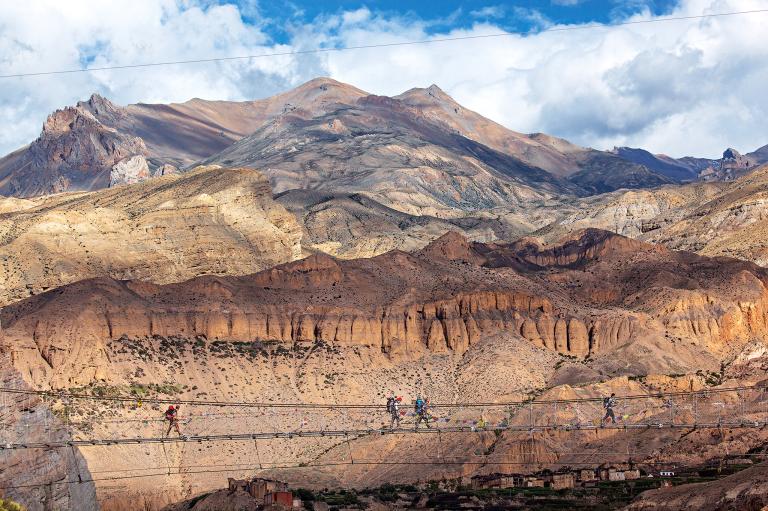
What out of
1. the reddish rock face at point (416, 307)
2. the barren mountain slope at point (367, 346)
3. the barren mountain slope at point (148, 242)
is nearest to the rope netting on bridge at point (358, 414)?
the barren mountain slope at point (367, 346)

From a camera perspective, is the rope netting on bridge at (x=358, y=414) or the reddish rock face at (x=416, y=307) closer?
the rope netting on bridge at (x=358, y=414)

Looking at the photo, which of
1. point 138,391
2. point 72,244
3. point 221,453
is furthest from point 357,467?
point 72,244

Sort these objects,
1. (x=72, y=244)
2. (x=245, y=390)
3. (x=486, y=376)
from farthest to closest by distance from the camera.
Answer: (x=72, y=244) → (x=486, y=376) → (x=245, y=390)

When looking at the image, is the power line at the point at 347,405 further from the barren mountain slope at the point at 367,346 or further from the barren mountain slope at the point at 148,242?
the barren mountain slope at the point at 148,242

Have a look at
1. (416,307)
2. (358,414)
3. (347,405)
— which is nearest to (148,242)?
(416,307)

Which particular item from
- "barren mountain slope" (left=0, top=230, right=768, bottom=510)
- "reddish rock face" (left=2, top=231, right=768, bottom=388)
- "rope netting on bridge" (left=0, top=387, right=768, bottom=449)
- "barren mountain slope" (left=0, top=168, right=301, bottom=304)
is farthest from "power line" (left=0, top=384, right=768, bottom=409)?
"barren mountain slope" (left=0, top=168, right=301, bottom=304)

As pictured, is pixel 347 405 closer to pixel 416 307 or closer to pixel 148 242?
pixel 416 307

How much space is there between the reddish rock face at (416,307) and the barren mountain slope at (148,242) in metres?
18.1

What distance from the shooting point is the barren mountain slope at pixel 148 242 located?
169875 mm

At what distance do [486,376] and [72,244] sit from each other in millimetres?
52321

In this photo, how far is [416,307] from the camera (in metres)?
160

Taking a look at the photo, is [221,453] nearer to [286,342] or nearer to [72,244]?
[286,342]

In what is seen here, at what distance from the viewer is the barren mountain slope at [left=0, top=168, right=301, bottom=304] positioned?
170 metres

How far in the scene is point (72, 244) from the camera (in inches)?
6870
